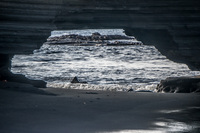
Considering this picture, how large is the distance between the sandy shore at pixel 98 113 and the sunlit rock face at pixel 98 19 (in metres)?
1.80

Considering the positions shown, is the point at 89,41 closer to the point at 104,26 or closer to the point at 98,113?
the point at 104,26

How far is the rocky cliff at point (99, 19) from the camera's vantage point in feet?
39.5

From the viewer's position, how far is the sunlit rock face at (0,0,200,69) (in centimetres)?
1203

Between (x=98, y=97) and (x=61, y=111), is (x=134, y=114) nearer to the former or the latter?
(x=61, y=111)

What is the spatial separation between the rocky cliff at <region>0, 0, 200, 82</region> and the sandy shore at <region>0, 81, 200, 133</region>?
1.77m

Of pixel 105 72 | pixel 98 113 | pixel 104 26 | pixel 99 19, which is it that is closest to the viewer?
pixel 98 113

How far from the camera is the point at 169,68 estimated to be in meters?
20.2

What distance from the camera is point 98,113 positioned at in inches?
336

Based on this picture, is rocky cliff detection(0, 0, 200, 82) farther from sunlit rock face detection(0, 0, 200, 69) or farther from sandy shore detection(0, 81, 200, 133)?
sandy shore detection(0, 81, 200, 133)

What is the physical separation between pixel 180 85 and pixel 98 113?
532 cm

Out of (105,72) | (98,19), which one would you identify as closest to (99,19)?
(98,19)

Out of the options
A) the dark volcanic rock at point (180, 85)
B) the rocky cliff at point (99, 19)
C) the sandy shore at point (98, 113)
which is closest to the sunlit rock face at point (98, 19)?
the rocky cliff at point (99, 19)

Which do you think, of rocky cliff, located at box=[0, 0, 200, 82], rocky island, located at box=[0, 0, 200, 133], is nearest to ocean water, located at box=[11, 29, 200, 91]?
rocky island, located at box=[0, 0, 200, 133]

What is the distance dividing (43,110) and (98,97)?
2677 mm
